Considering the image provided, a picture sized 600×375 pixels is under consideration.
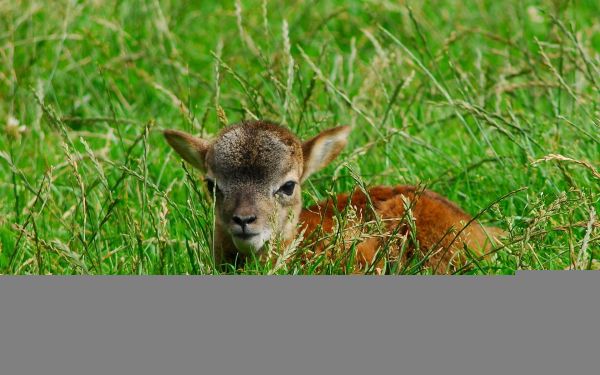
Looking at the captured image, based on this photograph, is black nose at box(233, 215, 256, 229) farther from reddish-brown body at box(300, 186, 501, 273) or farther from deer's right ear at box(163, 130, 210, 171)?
deer's right ear at box(163, 130, 210, 171)

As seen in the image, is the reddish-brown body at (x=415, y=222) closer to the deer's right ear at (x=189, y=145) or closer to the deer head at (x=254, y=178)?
the deer head at (x=254, y=178)

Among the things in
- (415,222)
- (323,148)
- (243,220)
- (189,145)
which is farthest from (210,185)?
(415,222)

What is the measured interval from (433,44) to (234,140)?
3721 millimetres

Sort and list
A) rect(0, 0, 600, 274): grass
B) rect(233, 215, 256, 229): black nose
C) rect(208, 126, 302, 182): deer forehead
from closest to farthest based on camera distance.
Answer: rect(0, 0, 600, 274): grass → rect(233, 215, 256, 229): black nose → rect(208, 126, 302, 182): deer forehead

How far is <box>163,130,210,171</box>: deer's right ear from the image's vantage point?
4871 mm

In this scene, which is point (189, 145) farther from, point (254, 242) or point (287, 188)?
point (254, 242)

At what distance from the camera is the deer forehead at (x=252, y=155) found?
15.2ft

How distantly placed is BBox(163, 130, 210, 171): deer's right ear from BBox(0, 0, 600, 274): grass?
0.20 ft

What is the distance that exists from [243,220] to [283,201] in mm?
277

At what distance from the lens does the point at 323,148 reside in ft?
16.2

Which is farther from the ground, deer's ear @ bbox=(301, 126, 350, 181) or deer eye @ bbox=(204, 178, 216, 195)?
deer's ear @ bbox=(301, 126, 350, 181)

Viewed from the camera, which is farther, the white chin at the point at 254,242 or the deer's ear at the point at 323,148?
the deer's ear at the point at 323,148

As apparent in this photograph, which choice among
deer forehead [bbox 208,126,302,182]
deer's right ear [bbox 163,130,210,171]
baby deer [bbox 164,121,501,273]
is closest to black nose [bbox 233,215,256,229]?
baby deer [bbox 164,121,501,273]

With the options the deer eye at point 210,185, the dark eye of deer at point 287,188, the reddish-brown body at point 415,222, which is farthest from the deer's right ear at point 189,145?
the reddish-brown body at point 415,222
